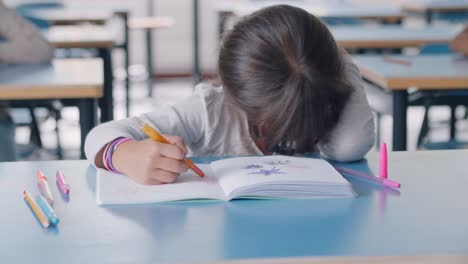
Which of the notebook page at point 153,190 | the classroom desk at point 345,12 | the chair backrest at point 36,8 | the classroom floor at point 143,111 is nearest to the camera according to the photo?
the notebook page at point 153,190

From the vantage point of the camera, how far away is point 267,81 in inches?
53.4

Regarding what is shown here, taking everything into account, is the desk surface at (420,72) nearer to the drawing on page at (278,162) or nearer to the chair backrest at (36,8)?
the drawing on page at (278,162)

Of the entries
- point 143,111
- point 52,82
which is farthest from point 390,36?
point 143,111

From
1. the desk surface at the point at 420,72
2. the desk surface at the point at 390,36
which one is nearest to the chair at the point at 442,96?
the desk surface at the point at 420,72

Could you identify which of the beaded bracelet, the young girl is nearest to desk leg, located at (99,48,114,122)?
the young girl

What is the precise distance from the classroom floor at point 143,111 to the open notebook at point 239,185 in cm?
182

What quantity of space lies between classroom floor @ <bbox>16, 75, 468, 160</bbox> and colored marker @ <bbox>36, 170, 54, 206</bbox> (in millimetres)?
→ 1718

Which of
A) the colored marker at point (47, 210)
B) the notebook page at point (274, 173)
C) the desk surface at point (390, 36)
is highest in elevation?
the desk surface at point (390, 36)

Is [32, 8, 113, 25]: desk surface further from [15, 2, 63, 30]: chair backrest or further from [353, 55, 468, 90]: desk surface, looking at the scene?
[353, 55, 468, 90]: desk surface

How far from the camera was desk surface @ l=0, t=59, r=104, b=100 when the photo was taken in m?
2.11

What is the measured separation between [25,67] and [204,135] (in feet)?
3.62

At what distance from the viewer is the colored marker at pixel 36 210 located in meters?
1.04

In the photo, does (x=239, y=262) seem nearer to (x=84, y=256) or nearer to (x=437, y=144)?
(x=84, y=256)

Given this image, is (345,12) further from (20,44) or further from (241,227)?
(241,227)
